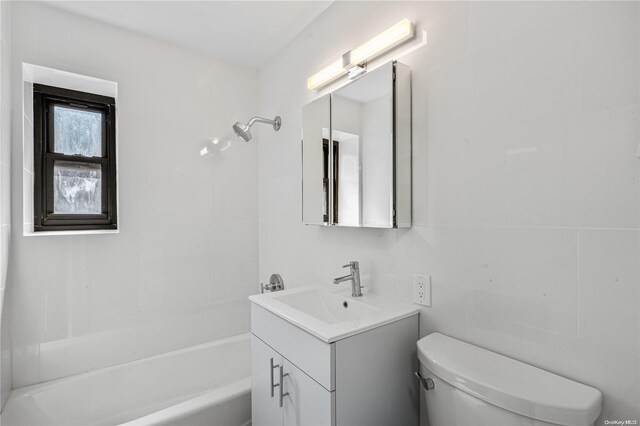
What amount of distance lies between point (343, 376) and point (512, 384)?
48 cm

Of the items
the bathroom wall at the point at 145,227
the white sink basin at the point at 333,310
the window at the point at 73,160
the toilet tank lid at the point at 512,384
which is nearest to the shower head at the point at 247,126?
the bathroom wall at the point at 145,227

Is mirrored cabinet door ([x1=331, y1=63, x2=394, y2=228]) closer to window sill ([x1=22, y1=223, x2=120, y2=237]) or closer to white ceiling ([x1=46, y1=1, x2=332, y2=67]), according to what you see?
white ceiling ([x1=46, y1=1, x2=332, y2=67])

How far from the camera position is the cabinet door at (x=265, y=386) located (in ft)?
4.37

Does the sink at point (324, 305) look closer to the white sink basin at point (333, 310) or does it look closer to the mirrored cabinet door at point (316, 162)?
the white sink basin at point (333, 310)

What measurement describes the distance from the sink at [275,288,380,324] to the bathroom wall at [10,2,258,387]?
3.02 ft

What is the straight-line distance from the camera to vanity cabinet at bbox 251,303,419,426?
1038mm

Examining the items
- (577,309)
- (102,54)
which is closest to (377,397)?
(577,309)

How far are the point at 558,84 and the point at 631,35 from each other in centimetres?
17

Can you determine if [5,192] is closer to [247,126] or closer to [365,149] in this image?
[247,126]

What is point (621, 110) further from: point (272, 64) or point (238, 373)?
point (238, 373)

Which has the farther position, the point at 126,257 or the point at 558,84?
the point at 126,257

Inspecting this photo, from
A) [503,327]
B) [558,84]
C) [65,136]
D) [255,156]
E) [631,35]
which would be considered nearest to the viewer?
[631,35]

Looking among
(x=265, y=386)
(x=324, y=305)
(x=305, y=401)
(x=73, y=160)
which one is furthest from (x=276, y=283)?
(x=73, y=160)

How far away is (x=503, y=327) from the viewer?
102 cm
